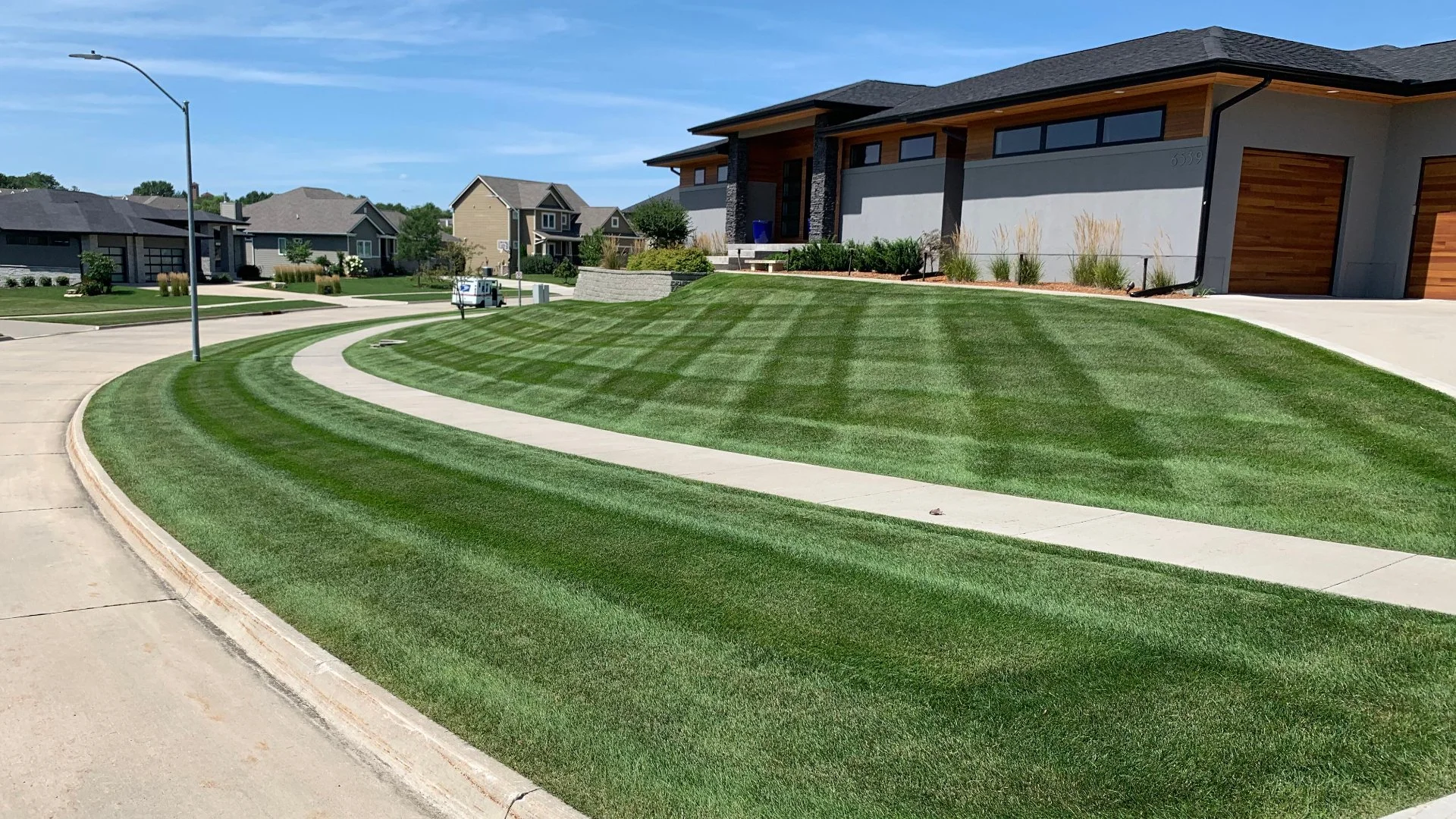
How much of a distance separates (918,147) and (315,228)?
7334cm

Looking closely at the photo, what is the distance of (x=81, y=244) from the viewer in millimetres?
66500

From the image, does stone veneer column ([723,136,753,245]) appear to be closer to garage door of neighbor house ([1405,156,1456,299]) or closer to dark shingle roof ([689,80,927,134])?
dark shingle roof ([689,80,927,134])

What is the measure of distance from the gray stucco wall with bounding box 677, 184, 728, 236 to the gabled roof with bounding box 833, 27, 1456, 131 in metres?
13.1

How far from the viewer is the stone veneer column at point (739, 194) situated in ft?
119

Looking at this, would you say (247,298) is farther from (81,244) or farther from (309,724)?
(309,724)

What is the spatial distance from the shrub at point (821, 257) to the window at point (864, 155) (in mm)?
4841

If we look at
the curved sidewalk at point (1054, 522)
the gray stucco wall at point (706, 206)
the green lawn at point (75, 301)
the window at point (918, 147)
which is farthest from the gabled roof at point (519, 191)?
the curved sidewalk at point (1054, 522)

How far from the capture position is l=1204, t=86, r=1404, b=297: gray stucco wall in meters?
19.5

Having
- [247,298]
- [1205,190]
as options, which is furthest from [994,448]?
[247,298]

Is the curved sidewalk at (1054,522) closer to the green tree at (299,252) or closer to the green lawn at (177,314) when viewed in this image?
the green lawn at (177,314)

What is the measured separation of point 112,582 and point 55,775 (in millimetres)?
3750

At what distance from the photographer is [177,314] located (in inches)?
1907

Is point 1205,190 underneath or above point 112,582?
above

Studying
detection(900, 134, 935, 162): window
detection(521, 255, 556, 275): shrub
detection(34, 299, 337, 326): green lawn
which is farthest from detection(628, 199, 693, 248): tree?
detection(521, 255, 556, 275): shrub
